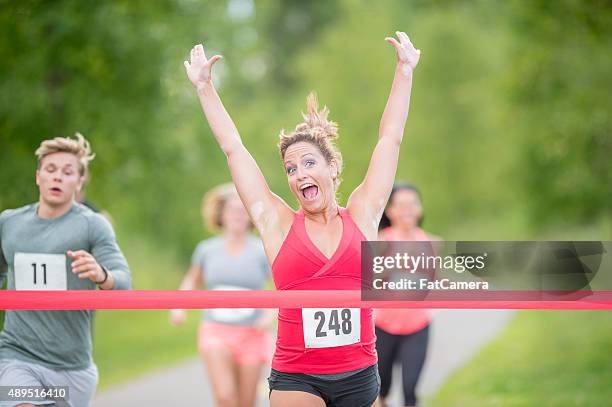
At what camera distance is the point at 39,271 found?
186 inches

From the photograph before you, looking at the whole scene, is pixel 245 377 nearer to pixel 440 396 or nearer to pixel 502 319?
pixel 440 396

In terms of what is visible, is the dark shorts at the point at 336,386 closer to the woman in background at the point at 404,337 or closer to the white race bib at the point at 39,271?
the white race bib at the point at 39,271

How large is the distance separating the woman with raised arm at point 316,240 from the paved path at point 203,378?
544 centimetres

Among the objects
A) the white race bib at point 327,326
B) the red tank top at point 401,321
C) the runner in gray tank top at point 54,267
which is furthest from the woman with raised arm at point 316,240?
the red tank top at point 401,321

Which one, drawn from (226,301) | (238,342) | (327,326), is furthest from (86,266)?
(238,342)

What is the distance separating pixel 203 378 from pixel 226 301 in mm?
7884

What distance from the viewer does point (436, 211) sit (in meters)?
39.6

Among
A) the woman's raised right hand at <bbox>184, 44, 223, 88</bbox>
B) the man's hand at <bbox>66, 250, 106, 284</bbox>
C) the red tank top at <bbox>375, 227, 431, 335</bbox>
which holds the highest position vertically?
the woman's raised right hand at <bbox>184, 44, 223, 88</bbox>

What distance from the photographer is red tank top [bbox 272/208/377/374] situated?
406 centimetres

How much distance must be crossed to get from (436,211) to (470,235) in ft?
6.11

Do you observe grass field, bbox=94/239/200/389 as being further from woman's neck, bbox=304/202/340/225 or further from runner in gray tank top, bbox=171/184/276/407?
woman's neck, bbox=304/202/340/225

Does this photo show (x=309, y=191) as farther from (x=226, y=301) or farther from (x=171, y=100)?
(x=171, y=100)

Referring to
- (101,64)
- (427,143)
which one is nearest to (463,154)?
(427,143)

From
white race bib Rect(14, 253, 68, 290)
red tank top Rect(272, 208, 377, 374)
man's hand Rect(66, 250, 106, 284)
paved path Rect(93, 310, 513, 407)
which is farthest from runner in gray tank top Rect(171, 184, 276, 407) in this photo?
red tank top Rect(272, 208, 377, 374)
